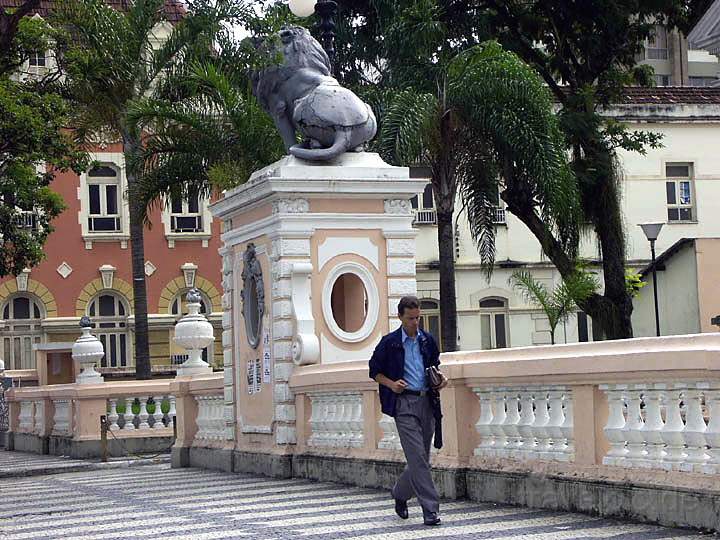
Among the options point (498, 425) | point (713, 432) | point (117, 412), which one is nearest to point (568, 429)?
point (498, 425)

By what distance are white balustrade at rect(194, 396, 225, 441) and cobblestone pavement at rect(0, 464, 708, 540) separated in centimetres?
208

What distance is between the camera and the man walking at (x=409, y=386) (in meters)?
11.1

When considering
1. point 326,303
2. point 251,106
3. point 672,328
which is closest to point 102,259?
point 672,328

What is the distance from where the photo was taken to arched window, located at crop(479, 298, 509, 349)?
45.6 m

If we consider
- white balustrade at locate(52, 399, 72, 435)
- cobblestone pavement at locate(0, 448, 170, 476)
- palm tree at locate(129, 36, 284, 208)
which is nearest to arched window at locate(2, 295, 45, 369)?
palm tree at locate(129, 36, 284, 208)

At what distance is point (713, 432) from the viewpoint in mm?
9531

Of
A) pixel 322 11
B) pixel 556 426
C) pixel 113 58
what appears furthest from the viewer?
pixel 113 58

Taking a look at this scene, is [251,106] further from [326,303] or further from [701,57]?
[701,57]

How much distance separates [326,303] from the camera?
16.3 metres

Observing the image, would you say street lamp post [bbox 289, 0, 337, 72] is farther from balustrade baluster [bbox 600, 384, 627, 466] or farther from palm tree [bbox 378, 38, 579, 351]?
balustrade baluster [bbox 600, 384, 627, 466]

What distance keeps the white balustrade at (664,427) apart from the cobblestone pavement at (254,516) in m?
0.45

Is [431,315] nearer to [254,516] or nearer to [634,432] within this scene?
[254,516]

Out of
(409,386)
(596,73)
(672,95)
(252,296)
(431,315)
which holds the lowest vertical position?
(409,386)

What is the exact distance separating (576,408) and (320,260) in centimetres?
558
